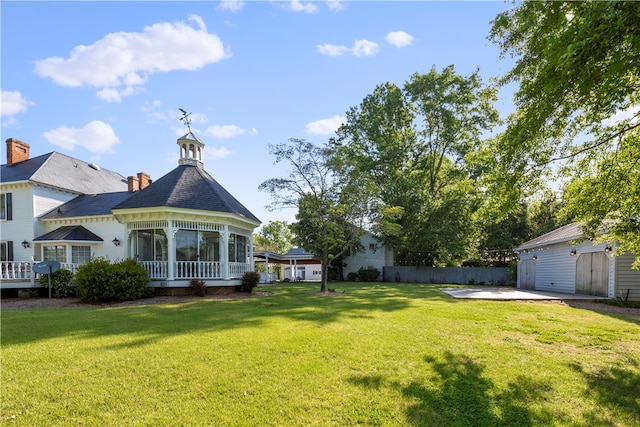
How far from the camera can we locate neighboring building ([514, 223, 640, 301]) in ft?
43.4

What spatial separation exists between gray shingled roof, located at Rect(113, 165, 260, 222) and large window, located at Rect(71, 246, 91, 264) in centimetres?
440

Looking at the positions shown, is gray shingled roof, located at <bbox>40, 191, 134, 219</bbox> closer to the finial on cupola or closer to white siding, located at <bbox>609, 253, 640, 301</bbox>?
the finial on cupola

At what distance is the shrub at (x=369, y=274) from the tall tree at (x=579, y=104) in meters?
22.3

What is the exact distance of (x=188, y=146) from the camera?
681 inches

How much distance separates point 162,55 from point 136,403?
29.7ft

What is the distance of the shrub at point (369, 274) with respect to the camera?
2881 centimetres

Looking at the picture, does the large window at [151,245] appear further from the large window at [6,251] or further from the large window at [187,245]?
the large window at [6,251]

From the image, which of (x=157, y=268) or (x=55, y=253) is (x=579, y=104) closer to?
(x=157, y=268)

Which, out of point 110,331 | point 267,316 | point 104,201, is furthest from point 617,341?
point 104,201

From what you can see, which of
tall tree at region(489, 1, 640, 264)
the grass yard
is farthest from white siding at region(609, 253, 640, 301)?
tall tree at region(489, 1, 640, 264)

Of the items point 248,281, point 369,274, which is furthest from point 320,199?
point 369,274

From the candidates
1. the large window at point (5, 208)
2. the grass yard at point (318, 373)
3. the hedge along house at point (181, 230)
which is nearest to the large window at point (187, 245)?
the hedge along house at point (181, 230)

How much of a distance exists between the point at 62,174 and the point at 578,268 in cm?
2836

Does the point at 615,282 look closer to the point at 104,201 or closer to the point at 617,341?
the point at 617,341
